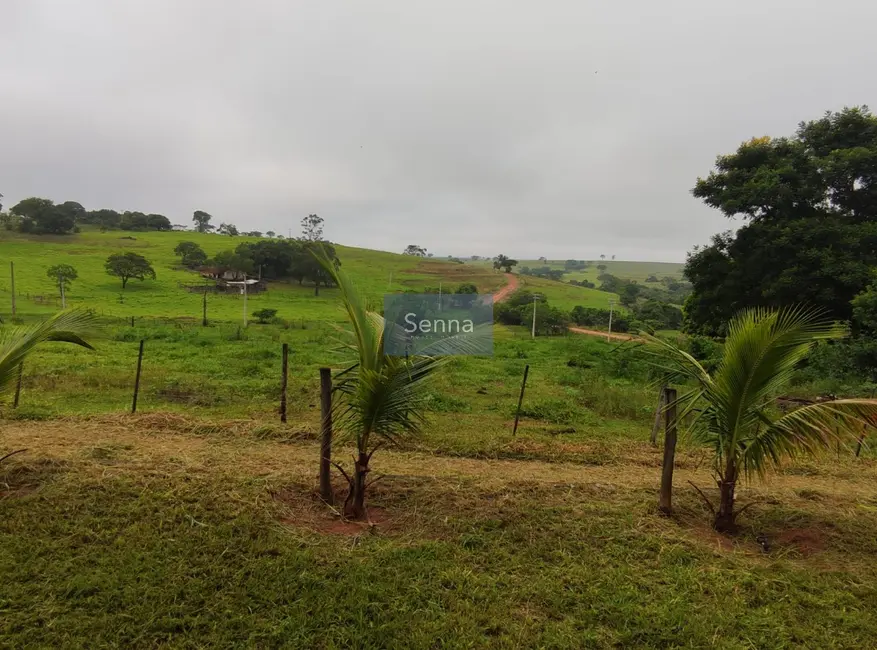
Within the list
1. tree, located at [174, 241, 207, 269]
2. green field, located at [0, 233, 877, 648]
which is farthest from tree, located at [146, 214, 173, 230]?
green field, located at [0, 233, 877, 648]

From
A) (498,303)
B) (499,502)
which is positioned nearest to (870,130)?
(499,502)

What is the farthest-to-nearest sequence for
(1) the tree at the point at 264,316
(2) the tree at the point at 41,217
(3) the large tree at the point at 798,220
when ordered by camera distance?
(2) the tree at the point at 41,217, (1) the tree at the point at 264,316, (3) the large tree at the point at 798,220

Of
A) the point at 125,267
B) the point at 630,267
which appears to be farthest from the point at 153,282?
the point at 630,267

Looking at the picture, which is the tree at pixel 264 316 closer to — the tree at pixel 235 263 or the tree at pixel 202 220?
the tree at pixel 235 263

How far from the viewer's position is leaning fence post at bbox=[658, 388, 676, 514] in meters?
4.56

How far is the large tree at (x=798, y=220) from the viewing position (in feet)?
49.4

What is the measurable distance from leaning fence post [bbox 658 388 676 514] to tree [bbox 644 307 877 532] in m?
0.19

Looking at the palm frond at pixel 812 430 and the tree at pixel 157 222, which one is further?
the tree at pixel 157 222

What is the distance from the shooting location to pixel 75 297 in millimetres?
34469

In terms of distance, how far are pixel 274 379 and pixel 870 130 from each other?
21609 mm

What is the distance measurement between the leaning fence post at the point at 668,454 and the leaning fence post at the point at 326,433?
3.32m

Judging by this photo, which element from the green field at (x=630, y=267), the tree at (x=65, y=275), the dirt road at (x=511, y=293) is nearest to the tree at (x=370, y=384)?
the dirt road at (x=511, y=293)

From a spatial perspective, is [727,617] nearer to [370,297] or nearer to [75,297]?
[370,297]

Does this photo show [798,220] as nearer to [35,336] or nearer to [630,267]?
[35,336]
